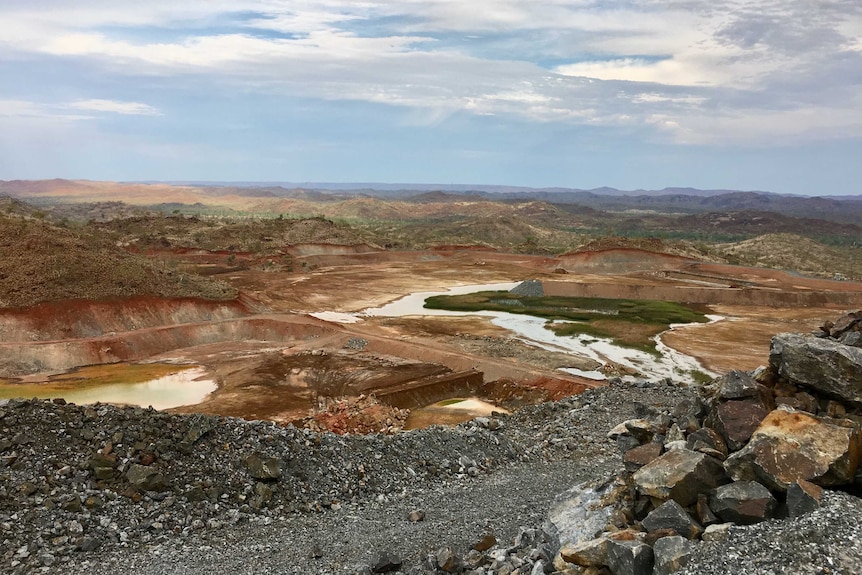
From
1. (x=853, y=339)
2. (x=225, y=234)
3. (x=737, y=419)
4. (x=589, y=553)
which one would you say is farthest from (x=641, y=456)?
(x=225, y=234)

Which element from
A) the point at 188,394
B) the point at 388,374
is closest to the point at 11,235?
the point at 188,394

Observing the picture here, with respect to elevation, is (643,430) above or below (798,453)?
below

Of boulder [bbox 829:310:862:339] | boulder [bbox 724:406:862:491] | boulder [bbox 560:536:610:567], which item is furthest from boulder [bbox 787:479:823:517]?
boulder [bbox 829:310:862:339]

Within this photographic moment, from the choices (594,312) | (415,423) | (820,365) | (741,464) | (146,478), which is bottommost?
(415,423)

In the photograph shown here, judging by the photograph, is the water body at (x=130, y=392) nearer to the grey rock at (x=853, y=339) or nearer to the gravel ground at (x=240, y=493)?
the gravel ground at (x=240, y=493)

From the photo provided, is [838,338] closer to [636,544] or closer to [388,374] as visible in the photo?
[636,544]

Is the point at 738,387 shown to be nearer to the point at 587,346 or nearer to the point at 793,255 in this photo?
the point at 587,346

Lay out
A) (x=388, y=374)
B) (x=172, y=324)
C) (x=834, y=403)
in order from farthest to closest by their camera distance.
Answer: (x=172, y=324) → (x=388, y=374) → (x=834, y=403)

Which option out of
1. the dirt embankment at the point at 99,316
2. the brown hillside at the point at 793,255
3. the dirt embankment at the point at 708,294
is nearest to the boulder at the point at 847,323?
the dirt embankment at the point at 99,316
